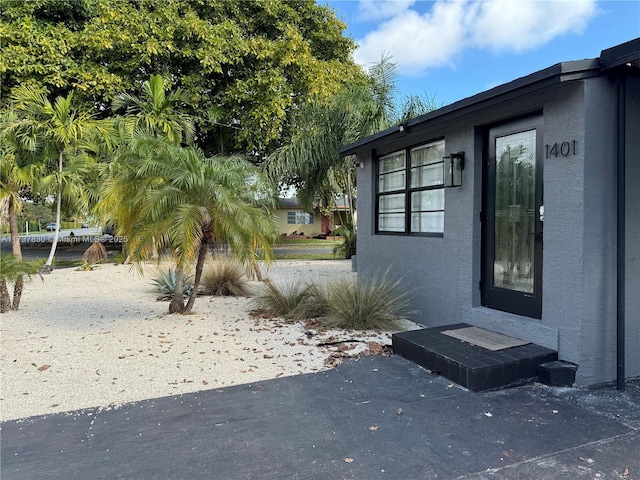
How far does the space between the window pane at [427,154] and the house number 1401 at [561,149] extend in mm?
1841

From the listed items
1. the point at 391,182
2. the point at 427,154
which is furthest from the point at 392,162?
the point at 427,154

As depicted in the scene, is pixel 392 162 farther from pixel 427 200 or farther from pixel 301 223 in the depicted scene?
pixel 301 223

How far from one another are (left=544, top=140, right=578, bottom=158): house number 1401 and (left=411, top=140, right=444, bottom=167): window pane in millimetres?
1841

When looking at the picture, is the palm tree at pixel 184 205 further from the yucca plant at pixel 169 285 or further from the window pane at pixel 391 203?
the yucca plant at pixel 169 285

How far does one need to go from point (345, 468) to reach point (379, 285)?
3.95 meters

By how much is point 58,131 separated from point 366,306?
9264 mm

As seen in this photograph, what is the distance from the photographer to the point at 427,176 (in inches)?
238

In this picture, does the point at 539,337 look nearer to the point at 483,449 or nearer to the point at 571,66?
the point at 483,449

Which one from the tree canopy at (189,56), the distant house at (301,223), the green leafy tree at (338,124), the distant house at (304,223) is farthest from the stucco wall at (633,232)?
the distant house at (301,223)

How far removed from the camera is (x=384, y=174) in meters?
7.16

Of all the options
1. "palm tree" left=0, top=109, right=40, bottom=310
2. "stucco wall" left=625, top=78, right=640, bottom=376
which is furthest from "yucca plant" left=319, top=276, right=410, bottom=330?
"palm tree" left=0, top=109, right=40, bottom=310

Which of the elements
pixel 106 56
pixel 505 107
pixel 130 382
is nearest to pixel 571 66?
pixel 505 107

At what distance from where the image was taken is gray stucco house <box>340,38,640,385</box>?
3641mm

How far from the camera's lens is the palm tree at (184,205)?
5.66m
